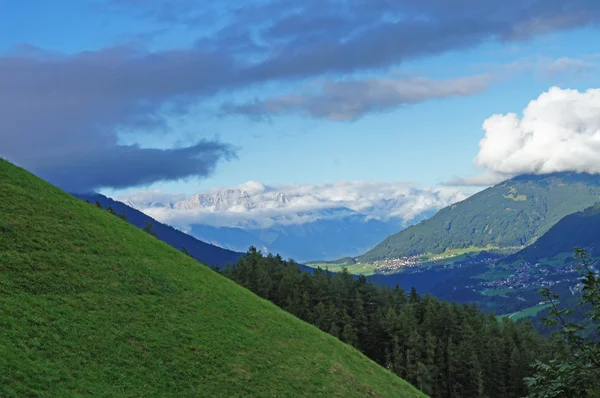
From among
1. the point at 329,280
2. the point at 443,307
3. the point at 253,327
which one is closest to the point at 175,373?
the point at 253,327

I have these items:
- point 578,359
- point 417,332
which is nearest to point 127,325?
point 578,359

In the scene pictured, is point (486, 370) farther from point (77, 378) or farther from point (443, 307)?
point (77, 378)

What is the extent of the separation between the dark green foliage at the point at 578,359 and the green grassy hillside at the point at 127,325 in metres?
24.7

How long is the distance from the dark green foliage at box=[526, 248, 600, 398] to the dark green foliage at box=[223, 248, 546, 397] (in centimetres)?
9031

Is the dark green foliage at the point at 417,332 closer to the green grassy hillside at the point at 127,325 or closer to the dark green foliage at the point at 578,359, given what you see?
the green grassy hillside at the point at 127,325

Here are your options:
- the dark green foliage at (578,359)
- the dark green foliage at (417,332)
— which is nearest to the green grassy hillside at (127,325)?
the dark green foliage at (578,359)

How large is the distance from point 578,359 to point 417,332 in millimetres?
107709

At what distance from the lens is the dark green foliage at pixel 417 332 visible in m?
117

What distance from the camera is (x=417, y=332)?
415 ft

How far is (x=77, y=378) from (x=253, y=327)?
80.3 feet

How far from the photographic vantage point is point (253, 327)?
2217 inches

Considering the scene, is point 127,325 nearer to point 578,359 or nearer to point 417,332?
point 578,359

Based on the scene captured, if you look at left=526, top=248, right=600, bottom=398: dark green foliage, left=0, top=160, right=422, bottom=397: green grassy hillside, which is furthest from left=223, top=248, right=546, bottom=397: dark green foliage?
left=526, top=248, right=600, bottom=398: dark green foliage

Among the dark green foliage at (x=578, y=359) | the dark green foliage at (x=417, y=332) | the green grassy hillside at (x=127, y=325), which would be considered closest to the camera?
the dark green foliage at (x=578, y=359)
